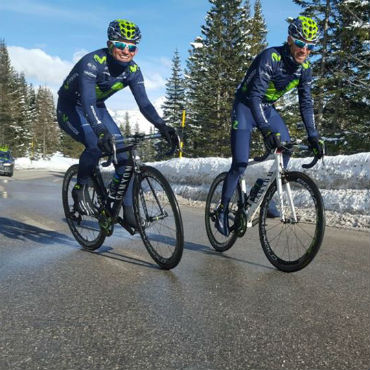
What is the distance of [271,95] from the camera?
4.34 metres

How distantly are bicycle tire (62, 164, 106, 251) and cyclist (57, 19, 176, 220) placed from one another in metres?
0.14

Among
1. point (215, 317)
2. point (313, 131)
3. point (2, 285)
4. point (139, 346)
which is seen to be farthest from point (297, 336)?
point (313, 131)

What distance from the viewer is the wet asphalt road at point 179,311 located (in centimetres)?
184

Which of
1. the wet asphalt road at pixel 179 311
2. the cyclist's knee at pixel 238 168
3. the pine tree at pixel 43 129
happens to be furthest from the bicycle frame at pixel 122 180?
the pine tree at pixel 43 129

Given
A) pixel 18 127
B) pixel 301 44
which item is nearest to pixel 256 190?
pixel 301 44

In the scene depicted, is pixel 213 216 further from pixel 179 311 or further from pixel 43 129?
pixel 43 129

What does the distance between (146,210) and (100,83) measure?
5.23 feet

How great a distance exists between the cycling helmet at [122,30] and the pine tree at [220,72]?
98.5 feet

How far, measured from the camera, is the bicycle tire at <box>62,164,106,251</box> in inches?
163

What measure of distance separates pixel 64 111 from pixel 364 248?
13.6ft

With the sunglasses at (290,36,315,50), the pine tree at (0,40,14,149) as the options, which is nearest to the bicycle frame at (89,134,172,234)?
the sunglasses at (290,36,315,50)

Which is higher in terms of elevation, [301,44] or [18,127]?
[18,127]

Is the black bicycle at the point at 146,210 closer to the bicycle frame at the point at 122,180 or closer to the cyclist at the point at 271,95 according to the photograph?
the bicycle frame at the point at 122,180

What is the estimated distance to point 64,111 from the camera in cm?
459
